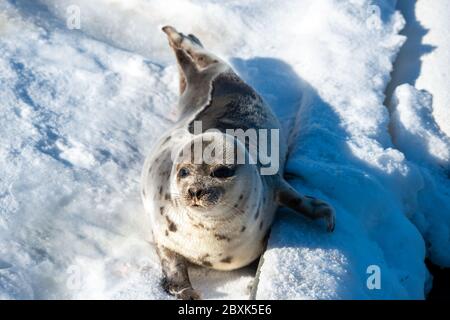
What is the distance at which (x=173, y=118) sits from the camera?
14.8 feet

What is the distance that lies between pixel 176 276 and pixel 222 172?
1.90ft

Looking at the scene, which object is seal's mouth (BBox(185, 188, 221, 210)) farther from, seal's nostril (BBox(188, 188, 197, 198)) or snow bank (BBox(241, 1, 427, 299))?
snow bank (BBox(241, 1, 427, 299))

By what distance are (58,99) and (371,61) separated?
234 centimetres

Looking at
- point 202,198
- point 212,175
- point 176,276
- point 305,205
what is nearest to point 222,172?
point 212,175

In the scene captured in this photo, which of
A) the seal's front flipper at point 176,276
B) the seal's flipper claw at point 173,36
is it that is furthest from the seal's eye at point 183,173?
the seal's flipper claw at point 173,36

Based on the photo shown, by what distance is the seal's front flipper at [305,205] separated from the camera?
11.2 feet

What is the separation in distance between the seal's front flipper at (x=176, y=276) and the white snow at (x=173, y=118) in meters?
0.07

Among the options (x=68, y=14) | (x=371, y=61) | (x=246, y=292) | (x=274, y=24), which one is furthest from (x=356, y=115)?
(x=68, y=14)

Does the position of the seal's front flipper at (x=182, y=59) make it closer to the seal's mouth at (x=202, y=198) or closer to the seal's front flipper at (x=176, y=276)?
the seal's front flipper at (x=176, y=276)

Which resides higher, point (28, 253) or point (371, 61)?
point (371, 61)

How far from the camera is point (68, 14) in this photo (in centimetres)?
536

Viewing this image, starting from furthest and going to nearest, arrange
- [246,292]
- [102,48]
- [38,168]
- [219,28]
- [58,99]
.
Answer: [219,28]
[102,48]
[58,99]
[38,168]
[246,292]

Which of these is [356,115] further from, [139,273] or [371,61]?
[139,273]

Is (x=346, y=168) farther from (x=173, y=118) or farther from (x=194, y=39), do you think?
(x=194, y=39)
